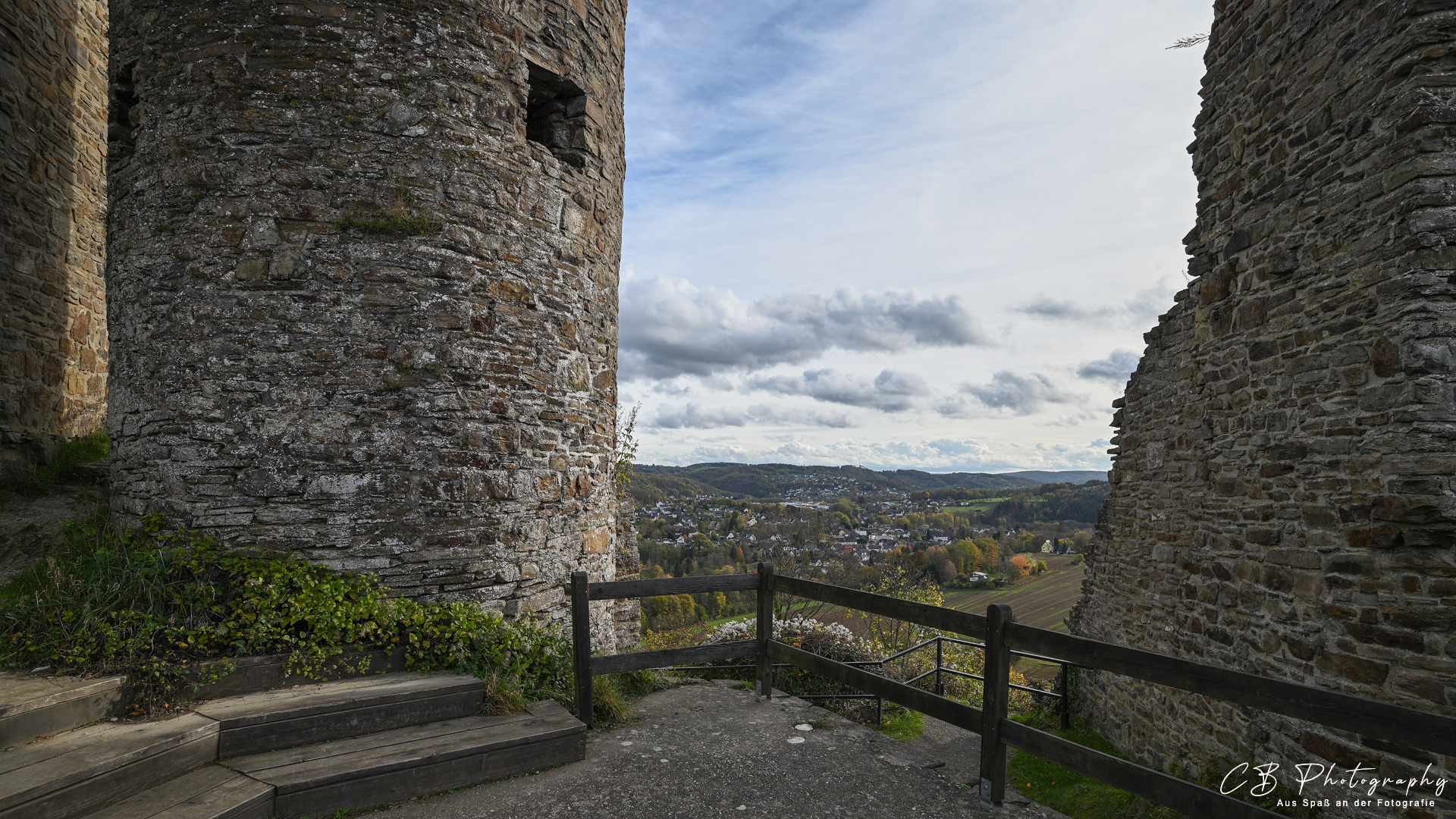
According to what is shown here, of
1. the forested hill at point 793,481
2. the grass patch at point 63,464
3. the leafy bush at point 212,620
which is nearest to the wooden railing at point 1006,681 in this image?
the leafy bush at point 212,620

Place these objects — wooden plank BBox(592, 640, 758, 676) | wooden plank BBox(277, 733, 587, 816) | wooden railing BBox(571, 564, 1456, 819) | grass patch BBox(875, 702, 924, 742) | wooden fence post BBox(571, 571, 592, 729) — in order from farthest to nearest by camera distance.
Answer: grass patch BBox(875, 702, 924, 742) < wooden plank BBox(592, 640, 758, 676) < wooden fence post BBox(571, 571, 592, 729) < wooden plank BBox(277, 733, 587, 816) < wooden railing BBox(571, 564, 1456, 819)

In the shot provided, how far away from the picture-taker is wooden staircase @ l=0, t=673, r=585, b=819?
323 centimetres

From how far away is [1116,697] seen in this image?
7961mm

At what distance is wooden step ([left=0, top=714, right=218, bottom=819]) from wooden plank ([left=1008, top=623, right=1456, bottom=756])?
4.48 metres

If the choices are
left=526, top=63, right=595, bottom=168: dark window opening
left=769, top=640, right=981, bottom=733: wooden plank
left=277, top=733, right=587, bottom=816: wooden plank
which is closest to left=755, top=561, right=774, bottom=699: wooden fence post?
left=769, top=640, right=981, bottom=733: wooden plank

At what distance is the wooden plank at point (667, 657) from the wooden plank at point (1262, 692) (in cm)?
231

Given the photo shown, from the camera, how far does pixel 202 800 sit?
334cm

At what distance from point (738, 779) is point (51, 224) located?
9.42 meters

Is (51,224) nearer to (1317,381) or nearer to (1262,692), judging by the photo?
(1262,692)

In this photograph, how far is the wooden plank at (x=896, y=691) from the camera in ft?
13.4

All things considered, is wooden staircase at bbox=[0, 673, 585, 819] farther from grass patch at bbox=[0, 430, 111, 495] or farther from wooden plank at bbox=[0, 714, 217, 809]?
grass patch at bbox=[0, 430, 111, 495]

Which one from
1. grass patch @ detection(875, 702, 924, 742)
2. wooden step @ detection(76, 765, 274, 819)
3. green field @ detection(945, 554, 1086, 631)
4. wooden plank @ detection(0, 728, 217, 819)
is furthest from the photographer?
green field @ detection(945, 554, 1086, 631)

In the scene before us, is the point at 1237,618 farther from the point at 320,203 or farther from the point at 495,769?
the point at 320,203

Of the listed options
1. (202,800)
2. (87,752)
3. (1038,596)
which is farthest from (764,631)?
(1038,596)
